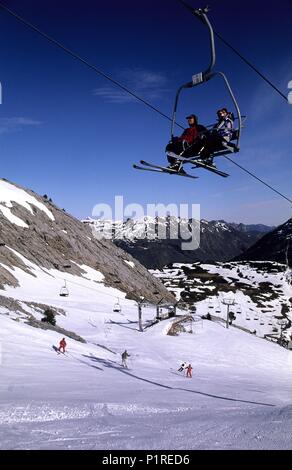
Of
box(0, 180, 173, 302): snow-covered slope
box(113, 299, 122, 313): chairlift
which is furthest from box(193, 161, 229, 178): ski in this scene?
box(0, 180, 173, 302): snow-covered slope

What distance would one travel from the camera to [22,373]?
65.5 ft

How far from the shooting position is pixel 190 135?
14227 mm

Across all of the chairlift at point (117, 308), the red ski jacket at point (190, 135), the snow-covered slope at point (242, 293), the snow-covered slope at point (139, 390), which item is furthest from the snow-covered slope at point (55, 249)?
the red ski jacket at point (190, 135)

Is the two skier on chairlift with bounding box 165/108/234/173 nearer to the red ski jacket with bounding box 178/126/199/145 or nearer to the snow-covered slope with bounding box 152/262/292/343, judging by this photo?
the red ski jacket with bounding box 178/126/199/145

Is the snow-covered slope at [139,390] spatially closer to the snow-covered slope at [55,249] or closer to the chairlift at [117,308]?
the chairlift at [117,308]

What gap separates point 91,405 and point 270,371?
25648 mm

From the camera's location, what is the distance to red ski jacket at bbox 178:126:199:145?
14.1 meters

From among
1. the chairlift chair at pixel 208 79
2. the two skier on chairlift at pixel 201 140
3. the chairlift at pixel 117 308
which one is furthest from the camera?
the chairlift at pixel 117 308

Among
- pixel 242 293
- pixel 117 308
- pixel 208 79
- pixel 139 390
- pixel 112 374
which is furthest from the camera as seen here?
pixel 242 293

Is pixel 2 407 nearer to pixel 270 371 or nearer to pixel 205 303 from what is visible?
pixel 270 371

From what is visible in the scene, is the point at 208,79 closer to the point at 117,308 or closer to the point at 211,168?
the point at 211,168

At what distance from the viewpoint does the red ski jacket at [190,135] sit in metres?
14.1

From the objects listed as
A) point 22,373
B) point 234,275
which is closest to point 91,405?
point 22,373

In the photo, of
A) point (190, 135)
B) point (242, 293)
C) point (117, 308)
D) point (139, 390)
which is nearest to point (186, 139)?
point (190, 135)
